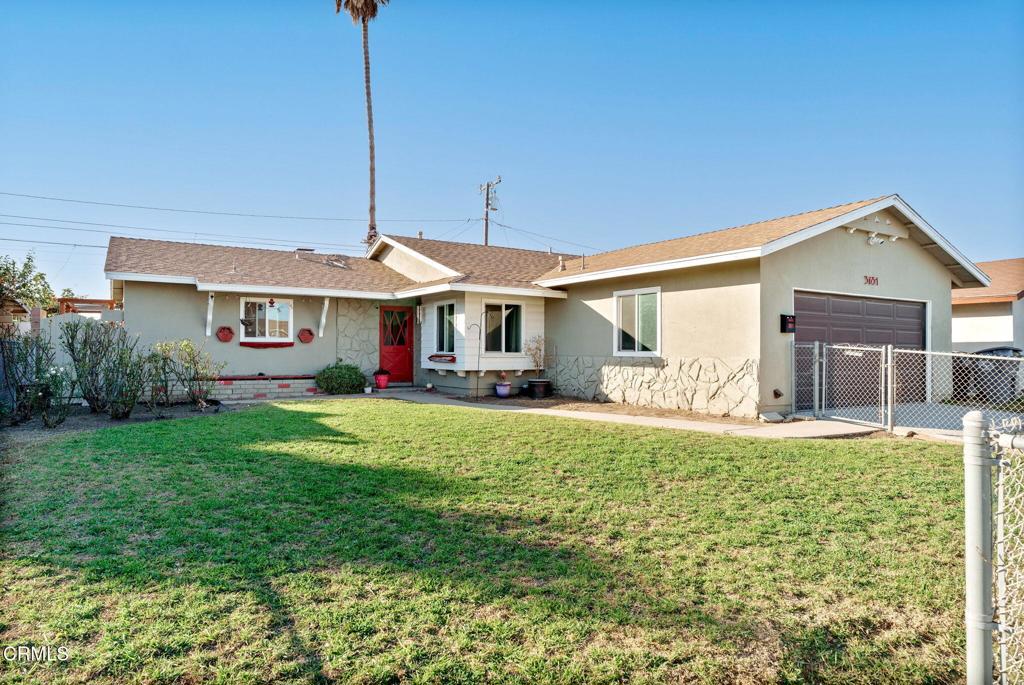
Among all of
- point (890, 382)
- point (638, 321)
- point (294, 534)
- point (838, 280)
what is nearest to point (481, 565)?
point (294, 534)

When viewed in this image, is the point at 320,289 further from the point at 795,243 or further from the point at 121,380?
the point at 795,243

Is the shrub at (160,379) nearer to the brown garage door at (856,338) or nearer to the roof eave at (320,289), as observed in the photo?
the roof eave at (320,289)

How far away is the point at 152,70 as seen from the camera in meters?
12.7

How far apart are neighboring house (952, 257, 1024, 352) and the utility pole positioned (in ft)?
70.4

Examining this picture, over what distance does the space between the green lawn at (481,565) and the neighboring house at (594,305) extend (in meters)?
4.22

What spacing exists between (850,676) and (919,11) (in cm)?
910

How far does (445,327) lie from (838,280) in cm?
893

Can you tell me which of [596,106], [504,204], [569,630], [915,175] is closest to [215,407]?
[569,630]

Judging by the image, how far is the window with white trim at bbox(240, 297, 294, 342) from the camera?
45.2ft

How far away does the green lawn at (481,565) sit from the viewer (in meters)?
2.57

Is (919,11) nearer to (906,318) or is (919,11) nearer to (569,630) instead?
(906,318)

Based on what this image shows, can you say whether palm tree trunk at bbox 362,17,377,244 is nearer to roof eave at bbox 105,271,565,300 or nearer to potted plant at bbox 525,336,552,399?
roof eave at bbox 105,271,565,300

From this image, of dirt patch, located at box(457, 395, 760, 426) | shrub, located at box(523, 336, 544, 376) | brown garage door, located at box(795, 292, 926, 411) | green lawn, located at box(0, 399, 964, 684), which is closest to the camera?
green lawn, located at box(0, 399, 964, 684)

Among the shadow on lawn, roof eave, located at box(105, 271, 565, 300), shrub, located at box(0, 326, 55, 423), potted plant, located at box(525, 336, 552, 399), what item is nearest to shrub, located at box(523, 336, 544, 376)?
potted plant, located at box(525, 336, 552, 399)
